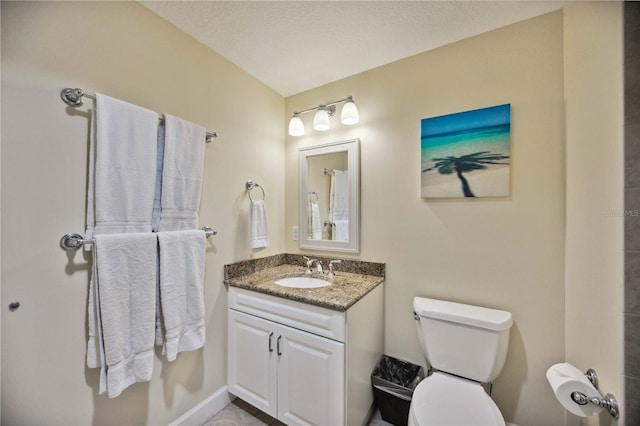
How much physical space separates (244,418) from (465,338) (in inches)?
54.0

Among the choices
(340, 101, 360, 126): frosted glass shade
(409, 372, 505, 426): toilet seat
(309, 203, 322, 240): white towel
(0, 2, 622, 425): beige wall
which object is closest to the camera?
(0, 2, 622, 425): beige wall

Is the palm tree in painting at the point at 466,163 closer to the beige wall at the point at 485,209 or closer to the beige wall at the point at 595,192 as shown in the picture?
the beige wall at the point at 485,209

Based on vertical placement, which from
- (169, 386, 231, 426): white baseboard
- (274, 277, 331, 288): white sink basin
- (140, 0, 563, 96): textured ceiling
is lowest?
(169, 386, 231, 426): white baseboard

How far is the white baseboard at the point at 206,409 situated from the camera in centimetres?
136

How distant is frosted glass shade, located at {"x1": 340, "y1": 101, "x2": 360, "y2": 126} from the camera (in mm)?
1649

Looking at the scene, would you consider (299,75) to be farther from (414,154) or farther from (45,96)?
(45,96)

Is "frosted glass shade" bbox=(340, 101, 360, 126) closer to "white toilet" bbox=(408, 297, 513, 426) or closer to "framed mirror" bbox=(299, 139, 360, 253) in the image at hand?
"framed mirror" bbox=(299, 139, 360, 253)

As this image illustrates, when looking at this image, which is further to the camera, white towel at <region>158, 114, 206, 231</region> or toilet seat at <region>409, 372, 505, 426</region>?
white towel at <region>158, 114, 206, 231</region>

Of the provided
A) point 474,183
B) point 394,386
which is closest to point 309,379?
point 394,386

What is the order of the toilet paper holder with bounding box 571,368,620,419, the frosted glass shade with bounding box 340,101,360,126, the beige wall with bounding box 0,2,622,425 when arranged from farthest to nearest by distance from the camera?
the frosted glass shade with bounding box 340,101,360,126
the beige wall with bounding box 0,2,622,425
the toilet paper holder with bounding box 571,368,620,419

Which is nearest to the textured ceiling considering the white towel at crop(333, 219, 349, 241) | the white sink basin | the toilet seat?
the white towel at crop(333, 219, 349, 241)

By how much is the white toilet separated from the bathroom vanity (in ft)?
0.99

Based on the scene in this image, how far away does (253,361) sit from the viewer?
144 centimetres

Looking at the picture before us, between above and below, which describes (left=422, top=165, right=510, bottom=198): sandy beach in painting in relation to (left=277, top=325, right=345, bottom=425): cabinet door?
above
